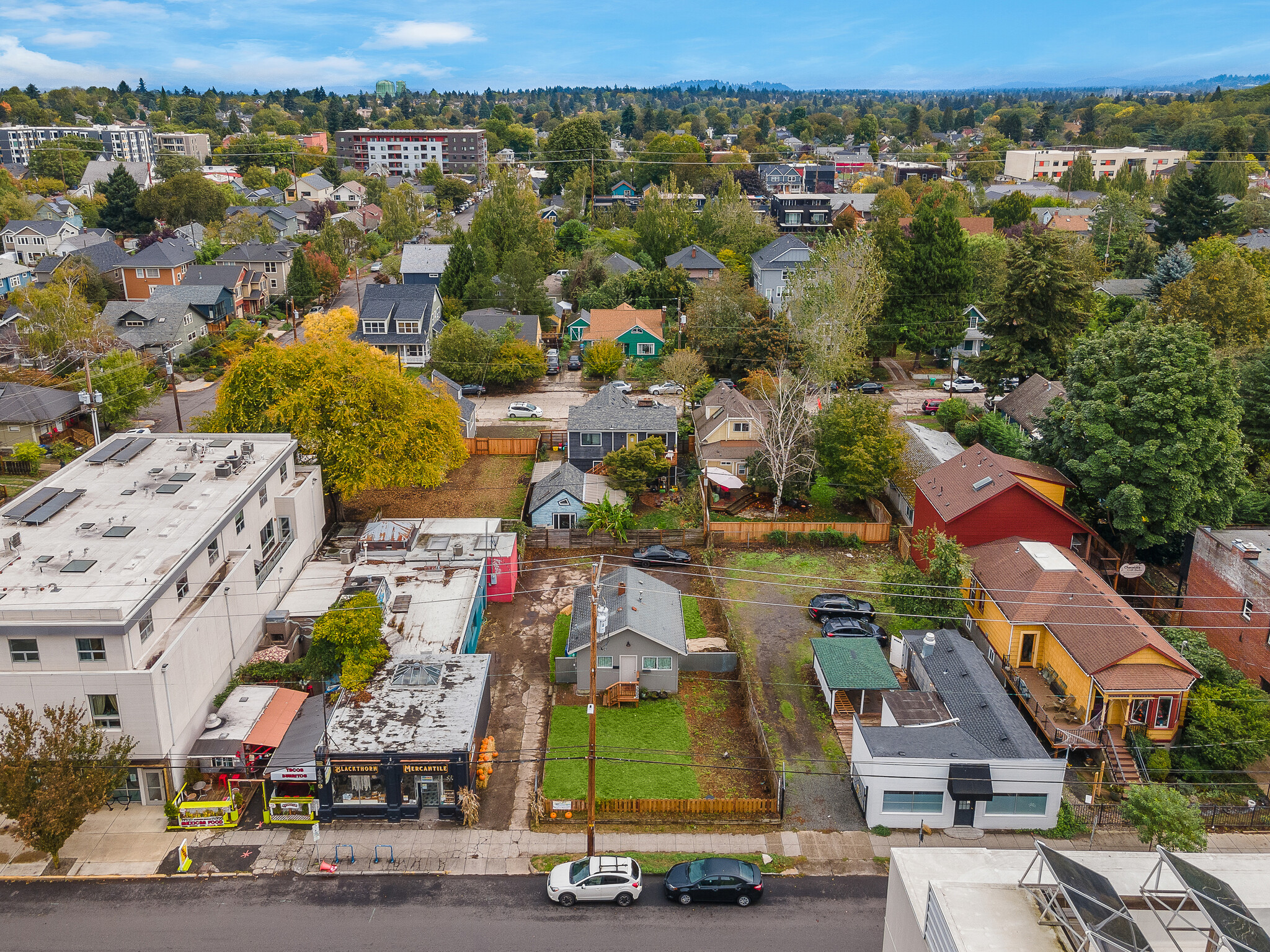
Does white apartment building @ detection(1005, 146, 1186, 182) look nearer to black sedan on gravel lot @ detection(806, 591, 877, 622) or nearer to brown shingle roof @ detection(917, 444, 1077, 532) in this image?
brown shingle roof @ detection(917, 444, 1077, 532)

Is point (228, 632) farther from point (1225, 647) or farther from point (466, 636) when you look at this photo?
point (1225, 647)

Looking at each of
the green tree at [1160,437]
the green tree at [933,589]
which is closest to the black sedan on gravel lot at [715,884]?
the green tree at [933,589]

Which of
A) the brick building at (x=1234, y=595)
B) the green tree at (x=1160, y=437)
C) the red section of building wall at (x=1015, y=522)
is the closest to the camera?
the brick building at (x=1234, y=595)

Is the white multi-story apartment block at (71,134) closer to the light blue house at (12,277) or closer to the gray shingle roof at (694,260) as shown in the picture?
the light blue house at (12,277)

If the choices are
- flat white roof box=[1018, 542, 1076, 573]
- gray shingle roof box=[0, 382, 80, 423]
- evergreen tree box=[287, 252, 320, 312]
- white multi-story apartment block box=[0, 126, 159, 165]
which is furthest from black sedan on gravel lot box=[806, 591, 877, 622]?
white multi-story apartment block box=[0, 126, 159, 165]

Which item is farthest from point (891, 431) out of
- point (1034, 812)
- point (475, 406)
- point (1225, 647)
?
point (475, 406)

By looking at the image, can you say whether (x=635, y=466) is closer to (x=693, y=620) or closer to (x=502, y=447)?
(x=693, y=620)
